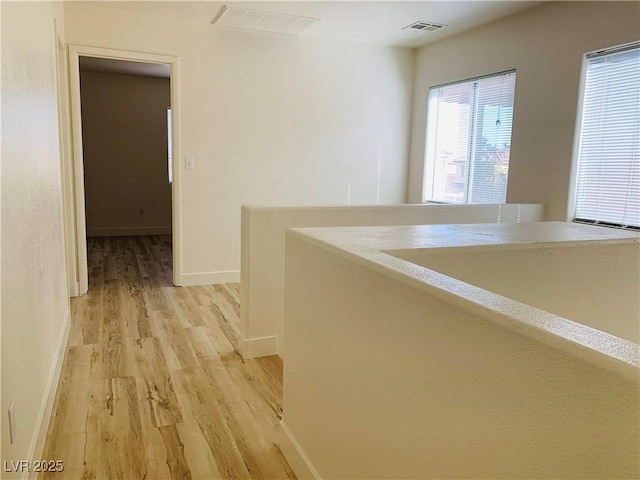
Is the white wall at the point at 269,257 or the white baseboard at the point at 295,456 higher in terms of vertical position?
the white wall at the point at 269,257

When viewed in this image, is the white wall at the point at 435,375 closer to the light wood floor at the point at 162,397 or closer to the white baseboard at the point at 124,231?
the light wood floor at the point at 162,397

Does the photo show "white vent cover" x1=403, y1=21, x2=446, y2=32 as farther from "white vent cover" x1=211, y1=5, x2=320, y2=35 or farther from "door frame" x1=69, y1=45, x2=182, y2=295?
"door frame" x1=69, y1=45, x2=182, y2=295

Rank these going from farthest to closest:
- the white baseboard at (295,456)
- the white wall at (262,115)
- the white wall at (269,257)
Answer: the white wall at (262,115) → the white wall at (269,257) → the white baseboard at (295,456)

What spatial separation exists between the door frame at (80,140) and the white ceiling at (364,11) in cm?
37

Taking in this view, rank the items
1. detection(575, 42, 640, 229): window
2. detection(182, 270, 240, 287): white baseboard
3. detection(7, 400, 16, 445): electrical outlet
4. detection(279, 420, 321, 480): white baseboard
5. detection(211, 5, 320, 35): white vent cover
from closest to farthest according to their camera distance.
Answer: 1. detection(7, 400, 16, 445): electrical outlet
2. detection(279, 420, 321, 480): white baseboard
3. detection(575, 42, 640, 229): window
4. detection(211, 5, 320, 35): white vent cover
5. detection(182, 270, 240, 287): white baseboard

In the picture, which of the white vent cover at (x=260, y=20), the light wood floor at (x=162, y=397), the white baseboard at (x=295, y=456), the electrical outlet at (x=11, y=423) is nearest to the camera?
the electrical outlet at (x=11, y=423)

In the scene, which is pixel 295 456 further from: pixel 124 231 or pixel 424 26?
pixel 124 231

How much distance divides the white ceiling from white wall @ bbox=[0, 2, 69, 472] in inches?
53.2

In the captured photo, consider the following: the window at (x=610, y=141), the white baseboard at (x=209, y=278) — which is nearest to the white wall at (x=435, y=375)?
the window at (x=610, y=141)

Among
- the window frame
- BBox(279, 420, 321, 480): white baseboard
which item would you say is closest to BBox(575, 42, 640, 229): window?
the window frame

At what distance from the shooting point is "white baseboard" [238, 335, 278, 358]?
2.90m

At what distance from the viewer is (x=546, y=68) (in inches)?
148

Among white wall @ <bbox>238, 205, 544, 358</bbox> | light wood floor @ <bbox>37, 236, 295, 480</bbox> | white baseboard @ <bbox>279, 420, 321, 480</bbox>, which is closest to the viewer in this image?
white baseboard @ <bbox>279, 420, 321, 480</bbox>

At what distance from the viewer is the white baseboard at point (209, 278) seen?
14.9ft
